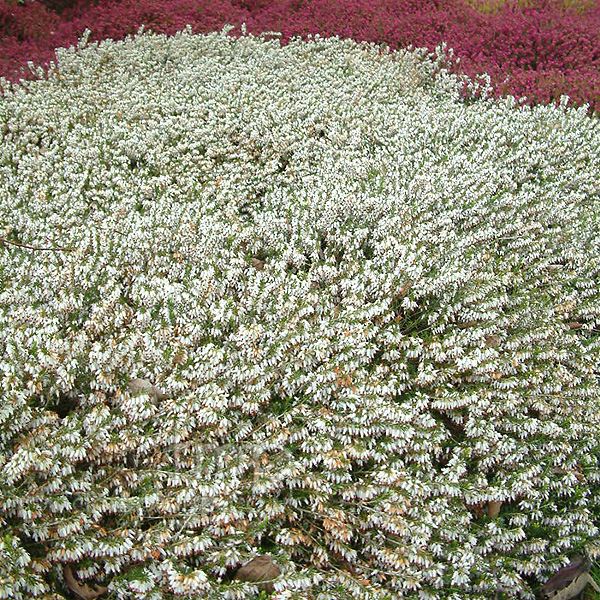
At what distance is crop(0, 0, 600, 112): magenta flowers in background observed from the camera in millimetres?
8578

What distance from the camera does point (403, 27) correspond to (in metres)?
10.1

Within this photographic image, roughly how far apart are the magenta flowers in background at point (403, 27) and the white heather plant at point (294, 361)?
2749 mm

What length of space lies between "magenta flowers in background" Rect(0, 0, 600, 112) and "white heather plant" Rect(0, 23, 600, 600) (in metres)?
2.75

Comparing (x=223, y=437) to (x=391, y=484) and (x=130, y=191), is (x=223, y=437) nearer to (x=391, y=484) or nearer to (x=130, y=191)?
(x=391, y=484)

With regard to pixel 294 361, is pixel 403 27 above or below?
above

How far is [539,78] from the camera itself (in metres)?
8.52

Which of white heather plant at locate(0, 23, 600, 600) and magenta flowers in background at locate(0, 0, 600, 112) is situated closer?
white heather plant at locate(0, 23, 600, 600)

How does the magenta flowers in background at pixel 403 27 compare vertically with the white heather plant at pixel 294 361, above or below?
above

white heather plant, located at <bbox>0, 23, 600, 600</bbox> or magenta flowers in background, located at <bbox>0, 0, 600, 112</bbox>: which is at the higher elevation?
magenta flowers in background, located at <bbox>0, 0, 600, 112</bbox>

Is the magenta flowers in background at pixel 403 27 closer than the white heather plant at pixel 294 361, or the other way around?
the white heather plant at pixel 294 361

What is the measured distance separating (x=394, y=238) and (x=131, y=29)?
7.00m

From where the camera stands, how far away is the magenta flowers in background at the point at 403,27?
28.1 feet

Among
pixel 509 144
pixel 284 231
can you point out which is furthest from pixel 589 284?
pixel 284 231

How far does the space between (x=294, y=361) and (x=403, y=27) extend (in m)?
8.22
